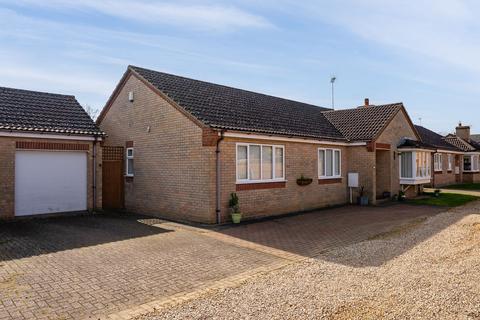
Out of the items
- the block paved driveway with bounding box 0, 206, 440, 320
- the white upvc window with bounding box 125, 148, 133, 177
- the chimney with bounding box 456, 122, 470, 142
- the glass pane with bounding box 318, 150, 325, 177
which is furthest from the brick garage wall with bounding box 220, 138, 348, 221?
the chimney with bounding box 456, 122, 470, 142

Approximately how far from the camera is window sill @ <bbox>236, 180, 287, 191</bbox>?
1408cm

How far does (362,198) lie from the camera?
19.6 meters

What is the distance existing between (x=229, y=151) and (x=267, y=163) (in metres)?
2.21

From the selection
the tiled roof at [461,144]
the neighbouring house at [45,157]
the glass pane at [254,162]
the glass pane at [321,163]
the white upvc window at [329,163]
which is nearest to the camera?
the neighbouring house at [45,157]

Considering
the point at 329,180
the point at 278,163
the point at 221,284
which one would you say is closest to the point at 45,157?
the point at 278,163

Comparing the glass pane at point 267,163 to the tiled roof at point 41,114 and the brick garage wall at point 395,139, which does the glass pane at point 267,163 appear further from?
the brick garage wall at point 395,139

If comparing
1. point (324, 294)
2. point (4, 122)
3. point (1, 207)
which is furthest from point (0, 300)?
point (4, 122)

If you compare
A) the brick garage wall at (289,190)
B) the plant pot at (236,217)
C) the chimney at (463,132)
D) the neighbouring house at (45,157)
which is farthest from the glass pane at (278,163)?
the chimney at (463,132)

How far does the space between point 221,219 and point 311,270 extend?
589 centimetres

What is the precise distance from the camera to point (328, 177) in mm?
18797

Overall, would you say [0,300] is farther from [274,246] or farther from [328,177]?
[328,177]

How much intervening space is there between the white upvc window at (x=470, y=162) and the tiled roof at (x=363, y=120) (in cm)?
2033

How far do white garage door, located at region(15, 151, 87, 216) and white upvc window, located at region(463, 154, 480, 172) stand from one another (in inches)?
1430

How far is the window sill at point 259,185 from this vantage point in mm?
14078
